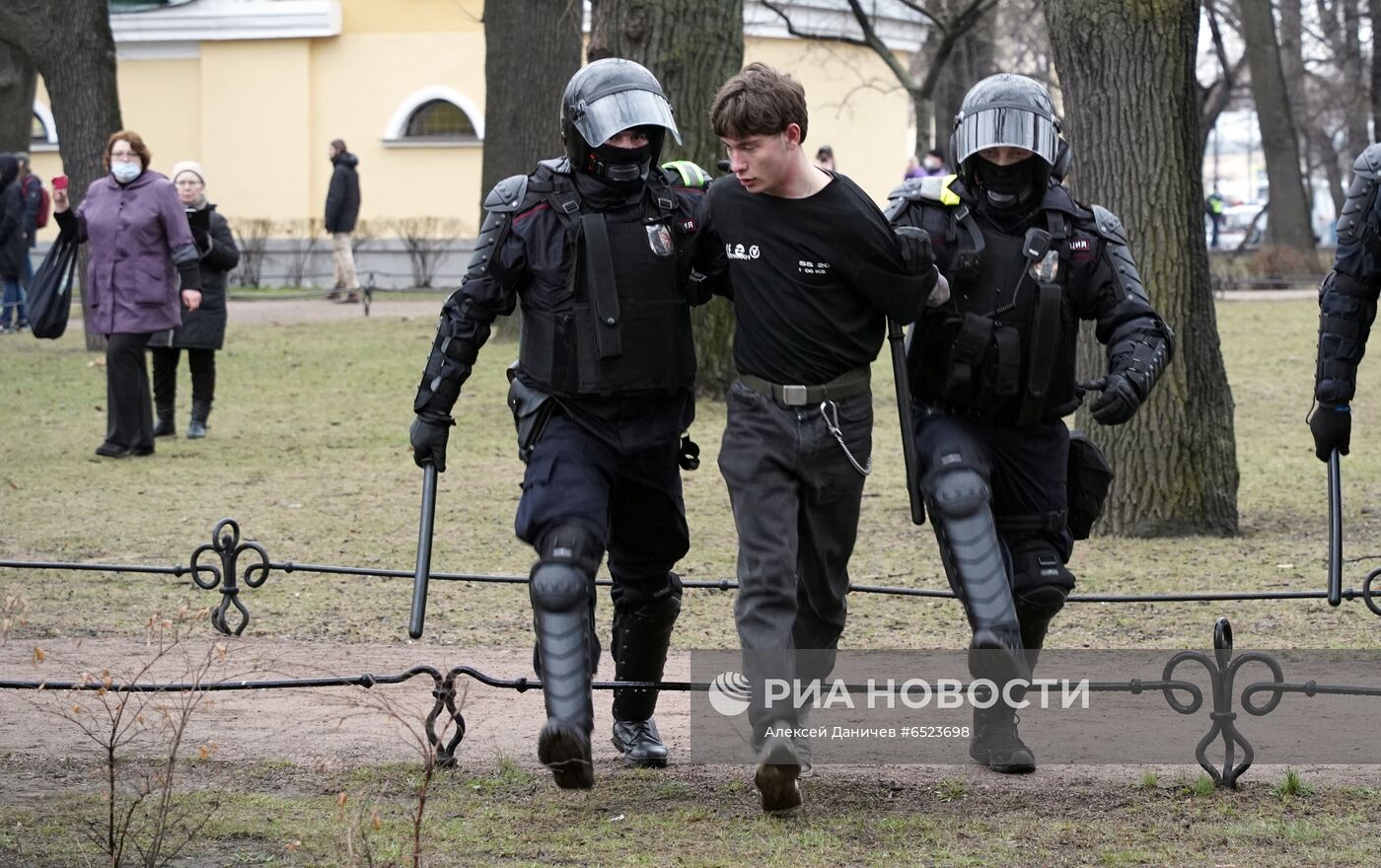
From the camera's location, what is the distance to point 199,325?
40.8 ft

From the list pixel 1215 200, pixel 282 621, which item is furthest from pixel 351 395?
pixel 1215 200

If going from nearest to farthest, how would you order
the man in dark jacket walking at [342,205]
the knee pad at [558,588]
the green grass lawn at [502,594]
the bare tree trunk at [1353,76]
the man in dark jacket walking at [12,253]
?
the green grass lawn at [502,594] < the knee pad at [558,588] < the man in dark jacket walking at [12,253] < the man in dark jacket walking at [342,205] < the bare tree trunk at [1353,76]

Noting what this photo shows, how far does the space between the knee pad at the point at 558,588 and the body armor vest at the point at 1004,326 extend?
115 cm

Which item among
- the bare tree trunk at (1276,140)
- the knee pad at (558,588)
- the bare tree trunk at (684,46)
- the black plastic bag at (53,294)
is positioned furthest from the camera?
the bare tree trunk at (1276,140)

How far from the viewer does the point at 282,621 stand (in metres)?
7.85

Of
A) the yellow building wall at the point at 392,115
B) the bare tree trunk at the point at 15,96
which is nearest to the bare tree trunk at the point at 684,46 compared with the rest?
the bare tree trunk at the point at 15,96

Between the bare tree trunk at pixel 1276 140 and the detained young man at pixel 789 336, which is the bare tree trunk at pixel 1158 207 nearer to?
the detained young man at pixel 789 336

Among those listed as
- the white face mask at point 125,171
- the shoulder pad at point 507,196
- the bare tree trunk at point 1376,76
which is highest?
the bare tree trunk at point 1376,76

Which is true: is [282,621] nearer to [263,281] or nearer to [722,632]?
[722,632]

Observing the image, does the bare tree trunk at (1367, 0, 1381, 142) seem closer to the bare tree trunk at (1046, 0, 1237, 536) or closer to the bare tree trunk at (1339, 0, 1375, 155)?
the bare tree trunk at (1339, 0, 1375, 155)

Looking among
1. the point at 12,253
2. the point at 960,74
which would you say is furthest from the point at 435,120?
the point at 960,74

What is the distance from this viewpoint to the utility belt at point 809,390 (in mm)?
4941

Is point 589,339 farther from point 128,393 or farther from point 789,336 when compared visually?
point 128,393

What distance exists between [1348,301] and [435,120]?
26.4 m
